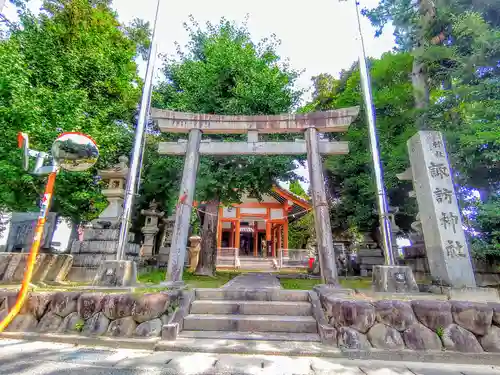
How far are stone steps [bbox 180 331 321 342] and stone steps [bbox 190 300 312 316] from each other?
1.53 feet

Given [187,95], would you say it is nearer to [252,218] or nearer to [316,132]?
[316,132]

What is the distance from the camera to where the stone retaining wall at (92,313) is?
378cm

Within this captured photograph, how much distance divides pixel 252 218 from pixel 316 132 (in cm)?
1485

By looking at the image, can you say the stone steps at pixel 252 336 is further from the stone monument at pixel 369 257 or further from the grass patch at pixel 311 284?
the stone monument at pixel 369 257

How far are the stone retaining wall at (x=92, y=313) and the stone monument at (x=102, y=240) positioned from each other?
3313 mm

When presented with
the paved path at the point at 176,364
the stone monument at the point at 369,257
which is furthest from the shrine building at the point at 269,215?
the paved path at the point at 176,364

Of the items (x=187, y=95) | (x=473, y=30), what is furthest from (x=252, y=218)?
(x=473, y=30)

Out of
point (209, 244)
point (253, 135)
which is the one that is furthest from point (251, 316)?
point (209, 244)

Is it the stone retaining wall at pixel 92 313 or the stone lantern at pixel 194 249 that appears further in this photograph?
the stone lantern at pixel 194 249

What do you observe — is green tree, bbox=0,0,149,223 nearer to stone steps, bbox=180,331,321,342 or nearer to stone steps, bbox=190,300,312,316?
stone steps, bbox=190,300,312,316

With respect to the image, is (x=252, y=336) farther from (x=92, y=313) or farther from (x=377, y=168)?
(x=377, y=168)

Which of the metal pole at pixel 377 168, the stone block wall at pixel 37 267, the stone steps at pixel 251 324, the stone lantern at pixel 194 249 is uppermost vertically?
the metal pole at pixel 377 168

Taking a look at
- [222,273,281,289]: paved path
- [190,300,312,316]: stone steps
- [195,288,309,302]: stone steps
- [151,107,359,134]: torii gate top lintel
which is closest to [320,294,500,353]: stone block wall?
[190,300,312,316]: stone steps

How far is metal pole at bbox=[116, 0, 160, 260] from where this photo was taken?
5.19 meters
